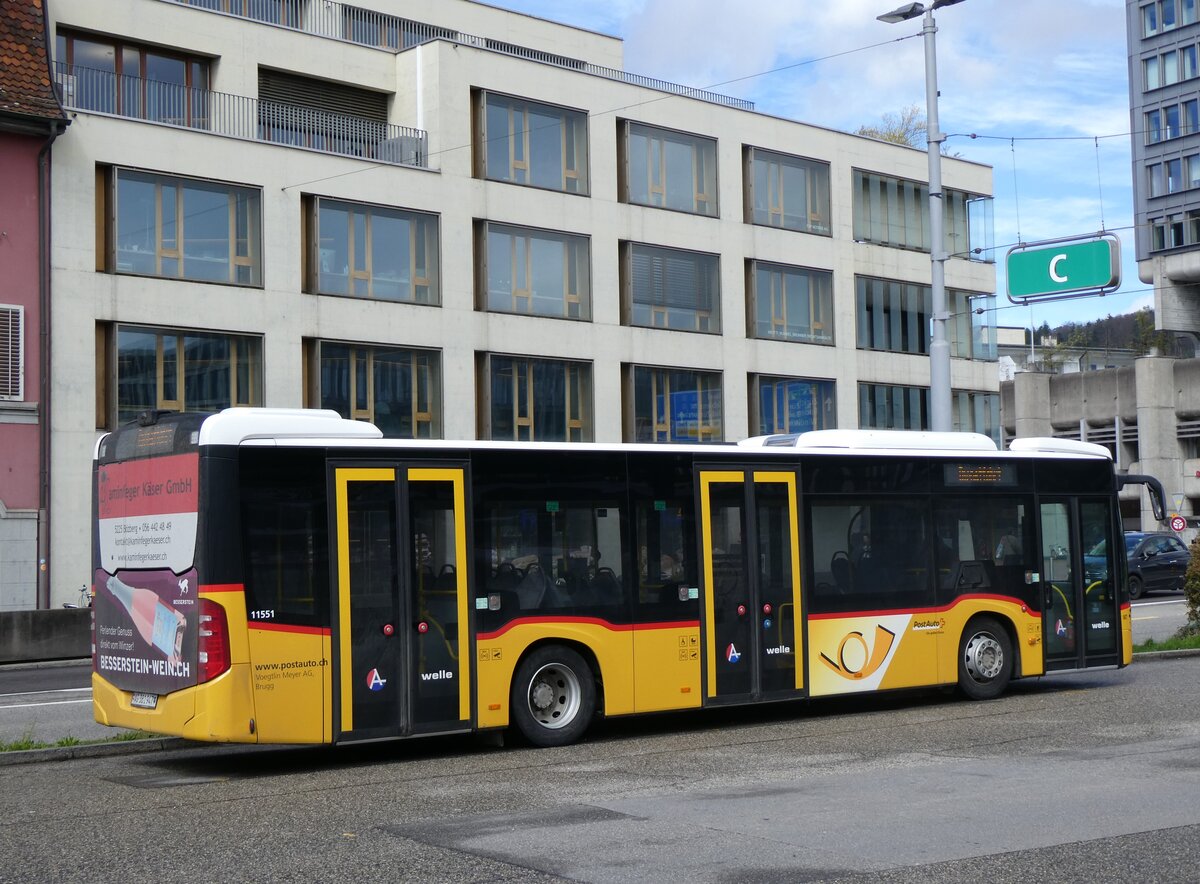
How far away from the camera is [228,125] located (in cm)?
3528

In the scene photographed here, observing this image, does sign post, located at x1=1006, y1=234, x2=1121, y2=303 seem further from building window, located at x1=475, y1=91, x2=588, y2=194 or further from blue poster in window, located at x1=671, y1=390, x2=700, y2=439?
blue poster in window, located at x1=671, y1=390, x2=700, y2=439

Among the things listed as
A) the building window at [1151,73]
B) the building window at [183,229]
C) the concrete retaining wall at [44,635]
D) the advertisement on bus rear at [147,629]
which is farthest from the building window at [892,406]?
the building window at [1151,73]

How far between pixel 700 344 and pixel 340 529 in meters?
30.5

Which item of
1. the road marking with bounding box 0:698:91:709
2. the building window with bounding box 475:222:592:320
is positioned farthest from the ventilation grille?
the road marking with bounding box 0:698:91:709

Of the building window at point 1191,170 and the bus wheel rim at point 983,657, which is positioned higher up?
the building window at point 1191,170

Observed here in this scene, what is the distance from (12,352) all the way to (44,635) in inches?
264

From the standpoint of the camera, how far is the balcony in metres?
33.0

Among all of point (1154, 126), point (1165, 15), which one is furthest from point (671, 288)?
point (1165, 15)

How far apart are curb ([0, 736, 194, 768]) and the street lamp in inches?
524

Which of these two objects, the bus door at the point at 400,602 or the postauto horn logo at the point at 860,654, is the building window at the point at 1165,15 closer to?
the postauto horn logo at the point at 860,654

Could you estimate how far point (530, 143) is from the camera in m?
39.5

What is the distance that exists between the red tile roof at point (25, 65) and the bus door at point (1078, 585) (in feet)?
71.3

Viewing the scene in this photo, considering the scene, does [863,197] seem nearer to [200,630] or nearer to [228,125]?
[228,125]

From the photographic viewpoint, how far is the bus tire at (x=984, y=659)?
16.9 m
